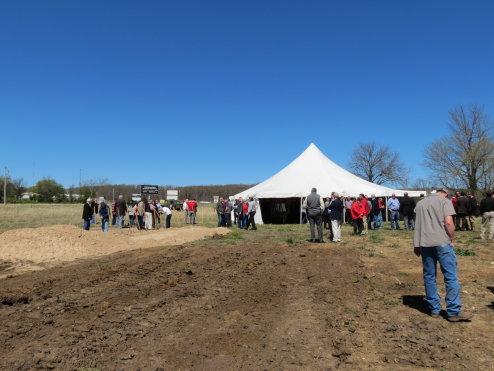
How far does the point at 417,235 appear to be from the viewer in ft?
17.2

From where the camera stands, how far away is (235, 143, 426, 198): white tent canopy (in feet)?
76.8

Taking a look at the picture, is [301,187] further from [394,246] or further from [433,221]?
[433,221]

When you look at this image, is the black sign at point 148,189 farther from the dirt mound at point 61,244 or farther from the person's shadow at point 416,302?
the person's shadow at point 416,302

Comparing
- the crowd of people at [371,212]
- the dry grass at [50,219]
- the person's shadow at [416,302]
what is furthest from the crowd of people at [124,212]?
the person's shadow at [416,302]

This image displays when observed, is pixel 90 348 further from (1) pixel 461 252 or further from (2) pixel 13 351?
(1) pixel 461 252

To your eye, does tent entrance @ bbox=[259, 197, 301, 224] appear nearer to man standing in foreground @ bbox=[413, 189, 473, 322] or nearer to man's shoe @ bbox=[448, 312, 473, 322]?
man standing in foreground @ bbox=[413, 189, 473, 322]

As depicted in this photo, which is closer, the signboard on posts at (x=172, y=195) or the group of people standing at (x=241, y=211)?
the group of people standing at (x=241, y=211)

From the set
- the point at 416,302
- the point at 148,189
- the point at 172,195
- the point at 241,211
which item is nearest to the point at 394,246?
the point at 416,302

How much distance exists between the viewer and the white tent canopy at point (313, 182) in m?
23.4

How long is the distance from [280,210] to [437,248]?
66.3 feet

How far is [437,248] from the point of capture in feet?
16.5

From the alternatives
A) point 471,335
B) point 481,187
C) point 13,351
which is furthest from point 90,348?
point 481,187

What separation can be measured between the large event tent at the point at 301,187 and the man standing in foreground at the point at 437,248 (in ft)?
57.1

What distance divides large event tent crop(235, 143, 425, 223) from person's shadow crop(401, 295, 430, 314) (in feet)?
54.9
